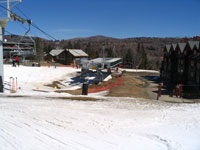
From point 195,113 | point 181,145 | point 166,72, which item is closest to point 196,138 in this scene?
point 181,145

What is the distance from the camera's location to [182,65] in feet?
93.8

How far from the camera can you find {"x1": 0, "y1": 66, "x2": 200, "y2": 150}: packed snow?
595cm

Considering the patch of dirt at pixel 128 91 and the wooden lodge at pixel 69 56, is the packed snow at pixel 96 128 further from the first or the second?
the wooden lodge at pixel 69 56

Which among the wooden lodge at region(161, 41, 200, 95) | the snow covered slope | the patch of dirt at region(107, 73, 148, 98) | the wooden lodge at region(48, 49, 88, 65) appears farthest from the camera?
the wooden lodge at region(48, 49, 88, 65)

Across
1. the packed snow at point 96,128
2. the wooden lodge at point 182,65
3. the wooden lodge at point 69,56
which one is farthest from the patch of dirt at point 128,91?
the wooden lodge at point 69,56

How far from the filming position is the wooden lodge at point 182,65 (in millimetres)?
24253

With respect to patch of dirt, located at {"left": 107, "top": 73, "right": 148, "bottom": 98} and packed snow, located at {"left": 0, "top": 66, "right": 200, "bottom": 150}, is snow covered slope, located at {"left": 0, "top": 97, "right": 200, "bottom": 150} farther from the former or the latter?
patch of dirt, located at {"left": 107, "top": 73, "right": 148, "bottom": 98}

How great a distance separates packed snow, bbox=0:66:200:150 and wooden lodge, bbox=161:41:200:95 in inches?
570

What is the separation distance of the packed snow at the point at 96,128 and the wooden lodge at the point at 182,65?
1448 centimetres

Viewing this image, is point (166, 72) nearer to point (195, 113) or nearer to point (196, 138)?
point (195, 113)

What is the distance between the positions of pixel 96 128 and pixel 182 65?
82.2ft

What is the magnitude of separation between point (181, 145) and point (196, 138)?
1039 millimetres

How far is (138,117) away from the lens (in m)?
9.17

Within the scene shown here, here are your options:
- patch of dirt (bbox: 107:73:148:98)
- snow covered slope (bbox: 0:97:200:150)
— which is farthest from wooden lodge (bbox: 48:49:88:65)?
snow covered slope (bbox: 0:97:200:150)
